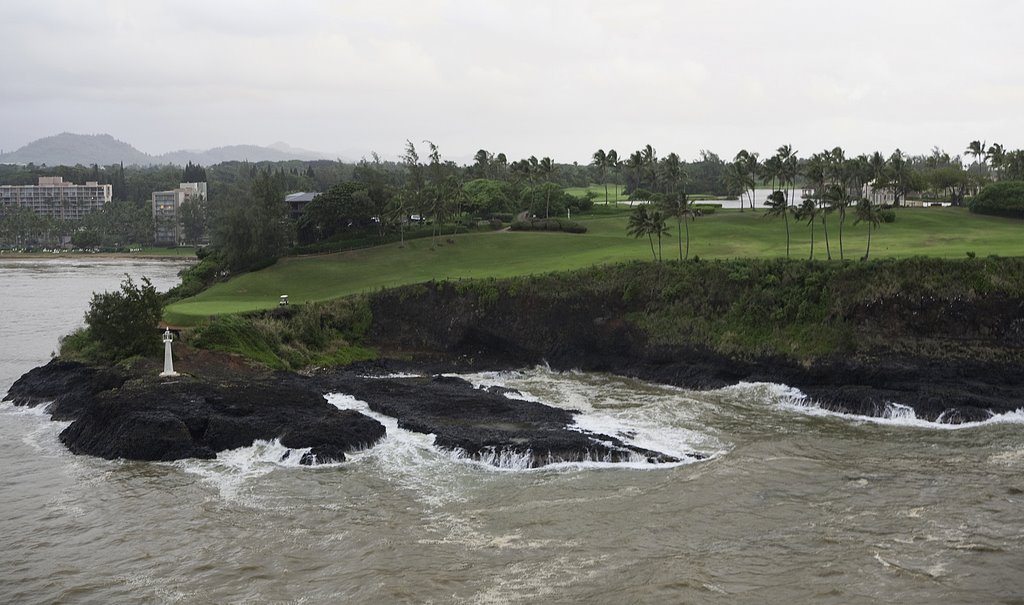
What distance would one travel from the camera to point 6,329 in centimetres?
5475

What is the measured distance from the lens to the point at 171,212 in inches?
6560

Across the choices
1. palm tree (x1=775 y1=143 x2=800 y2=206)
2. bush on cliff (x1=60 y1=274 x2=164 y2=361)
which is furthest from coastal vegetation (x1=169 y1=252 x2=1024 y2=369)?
palm tree (x1=775 y1=143 x2=800 y2=206)

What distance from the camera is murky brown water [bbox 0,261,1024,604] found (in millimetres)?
17891

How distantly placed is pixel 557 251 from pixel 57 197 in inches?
6611

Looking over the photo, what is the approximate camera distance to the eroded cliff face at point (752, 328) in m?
33.1

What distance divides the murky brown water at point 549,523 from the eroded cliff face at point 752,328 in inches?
158

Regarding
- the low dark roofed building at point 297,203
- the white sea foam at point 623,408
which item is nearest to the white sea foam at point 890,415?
the white sea foam at point 623,408

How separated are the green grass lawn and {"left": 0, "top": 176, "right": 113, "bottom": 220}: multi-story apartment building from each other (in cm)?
14822

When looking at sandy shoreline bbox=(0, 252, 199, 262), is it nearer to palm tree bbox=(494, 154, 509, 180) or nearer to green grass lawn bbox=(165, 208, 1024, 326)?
palm tree bbox=(494, 154, 509, 180)

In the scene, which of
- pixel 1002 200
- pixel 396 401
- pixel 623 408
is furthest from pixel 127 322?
pixel 1002 200

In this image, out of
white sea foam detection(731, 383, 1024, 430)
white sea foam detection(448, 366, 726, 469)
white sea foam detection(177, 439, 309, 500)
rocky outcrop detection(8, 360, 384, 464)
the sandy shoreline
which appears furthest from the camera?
→ the sandy shoreline

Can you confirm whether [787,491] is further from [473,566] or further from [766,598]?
[473,566]

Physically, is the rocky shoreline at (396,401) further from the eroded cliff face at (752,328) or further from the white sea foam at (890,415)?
the white sea foam at (890,415)

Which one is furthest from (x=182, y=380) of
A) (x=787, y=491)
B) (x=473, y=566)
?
(x=787, y=491)
